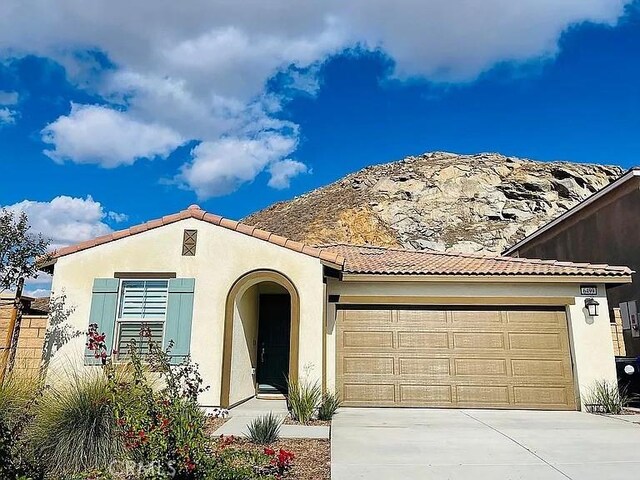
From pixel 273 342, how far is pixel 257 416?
13.4 ft

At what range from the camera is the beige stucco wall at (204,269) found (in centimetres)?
1063

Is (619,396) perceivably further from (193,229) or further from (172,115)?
(172,115)

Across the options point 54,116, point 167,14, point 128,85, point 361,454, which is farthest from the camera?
point 54,116

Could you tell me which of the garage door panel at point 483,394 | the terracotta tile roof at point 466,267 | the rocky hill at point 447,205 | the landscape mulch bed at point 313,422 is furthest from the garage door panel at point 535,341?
the rocky hill at point 447,205

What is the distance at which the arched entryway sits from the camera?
1071cm

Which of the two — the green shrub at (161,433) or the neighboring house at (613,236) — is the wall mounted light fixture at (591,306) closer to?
the neighboring house at (613,236)

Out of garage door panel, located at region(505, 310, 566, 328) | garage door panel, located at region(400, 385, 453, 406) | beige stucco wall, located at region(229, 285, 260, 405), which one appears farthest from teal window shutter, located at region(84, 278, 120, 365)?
garage door panel, located at region(505, 310, 566, 328)

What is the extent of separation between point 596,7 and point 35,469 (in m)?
15.3

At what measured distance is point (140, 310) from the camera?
1095cm

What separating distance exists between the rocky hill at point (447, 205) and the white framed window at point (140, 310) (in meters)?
24.4

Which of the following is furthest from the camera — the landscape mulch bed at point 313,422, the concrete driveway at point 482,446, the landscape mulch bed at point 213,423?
the landscape mulch bed at point 313,422

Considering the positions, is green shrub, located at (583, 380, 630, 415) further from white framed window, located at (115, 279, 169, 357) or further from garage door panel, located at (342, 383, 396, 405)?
white framed window, located at (115, 279, 169, 357)

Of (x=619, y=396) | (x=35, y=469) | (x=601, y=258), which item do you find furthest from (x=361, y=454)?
(x=601, y=258)

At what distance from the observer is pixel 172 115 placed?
18531 millimetres
